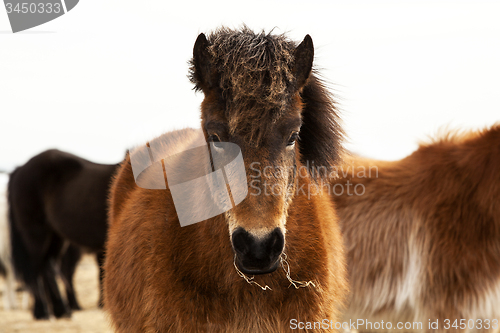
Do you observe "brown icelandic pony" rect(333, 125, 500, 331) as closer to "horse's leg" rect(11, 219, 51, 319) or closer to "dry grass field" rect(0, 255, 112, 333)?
"dry grass field" rect(0, 255, 112, 333)

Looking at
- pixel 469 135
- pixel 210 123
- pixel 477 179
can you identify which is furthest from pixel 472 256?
pixel 210 123

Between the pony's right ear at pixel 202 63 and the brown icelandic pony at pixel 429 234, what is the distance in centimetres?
274

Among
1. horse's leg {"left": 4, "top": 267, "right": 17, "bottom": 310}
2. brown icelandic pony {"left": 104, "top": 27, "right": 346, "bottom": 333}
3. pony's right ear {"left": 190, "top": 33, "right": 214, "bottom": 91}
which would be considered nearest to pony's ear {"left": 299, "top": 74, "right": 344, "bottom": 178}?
brown icelandic pony {"left": 104, "top": 27, "right": 346, "bottom": 333}

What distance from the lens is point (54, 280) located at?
6.52 metres

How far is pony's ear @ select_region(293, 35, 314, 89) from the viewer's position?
1.79m

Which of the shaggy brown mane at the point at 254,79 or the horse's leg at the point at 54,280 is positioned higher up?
the shaggy brown mane at the point at 254,79

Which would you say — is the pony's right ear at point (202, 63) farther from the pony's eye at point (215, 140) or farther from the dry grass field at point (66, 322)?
the dry grass field at point (66, 322)

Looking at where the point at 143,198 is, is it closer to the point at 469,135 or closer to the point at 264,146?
the point at 264,146

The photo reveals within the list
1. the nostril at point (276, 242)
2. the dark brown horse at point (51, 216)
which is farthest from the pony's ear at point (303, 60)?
the dark brown horse at point (51, 216)

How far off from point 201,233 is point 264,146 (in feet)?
1.92

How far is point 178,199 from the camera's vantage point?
6.50ft

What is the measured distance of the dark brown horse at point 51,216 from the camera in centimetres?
586

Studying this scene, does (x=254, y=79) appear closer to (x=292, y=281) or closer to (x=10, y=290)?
(x=292, y=281)

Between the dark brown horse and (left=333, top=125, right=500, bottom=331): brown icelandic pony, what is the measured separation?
3.76 m
